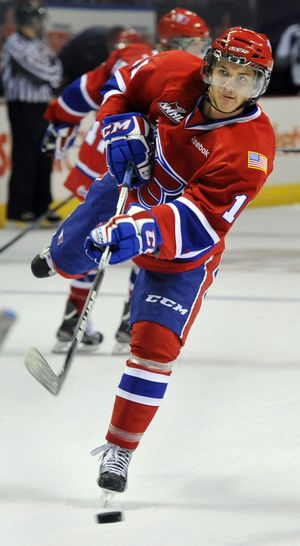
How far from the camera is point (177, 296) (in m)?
2.44

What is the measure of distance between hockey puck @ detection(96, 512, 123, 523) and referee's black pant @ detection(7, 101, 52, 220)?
174 inches

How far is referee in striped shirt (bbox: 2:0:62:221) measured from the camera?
6582 millimetres

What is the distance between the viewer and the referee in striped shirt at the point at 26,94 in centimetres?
658

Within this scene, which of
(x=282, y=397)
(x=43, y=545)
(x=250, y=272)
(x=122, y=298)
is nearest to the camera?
(x=43, y=545)

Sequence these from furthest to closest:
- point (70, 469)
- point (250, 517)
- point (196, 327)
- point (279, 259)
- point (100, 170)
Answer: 1. point (279, 259)
2. point (196, 327)
3. point (100, 170)
4. point (70, 469)
5. point (250, 517)

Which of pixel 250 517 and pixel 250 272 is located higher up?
pixel 250 517

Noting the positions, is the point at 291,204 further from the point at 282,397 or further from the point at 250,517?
the point at 250,517

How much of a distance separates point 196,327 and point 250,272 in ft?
3.91

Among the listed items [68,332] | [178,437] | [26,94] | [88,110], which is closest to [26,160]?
[26,94]

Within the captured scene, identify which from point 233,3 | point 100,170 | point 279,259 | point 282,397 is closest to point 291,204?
point 233,3

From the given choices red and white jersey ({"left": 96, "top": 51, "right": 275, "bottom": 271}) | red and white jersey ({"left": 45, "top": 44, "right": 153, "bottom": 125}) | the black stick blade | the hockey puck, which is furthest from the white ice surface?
red and white jersey ({"left": 45, "top": 44, "right": 153, "bottom": 125})

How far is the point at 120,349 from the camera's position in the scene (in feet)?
12.6

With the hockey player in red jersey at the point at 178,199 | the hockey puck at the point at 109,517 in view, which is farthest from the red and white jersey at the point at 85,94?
the hockey puck at the point at 109,517

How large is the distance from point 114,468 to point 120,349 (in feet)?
4.74
